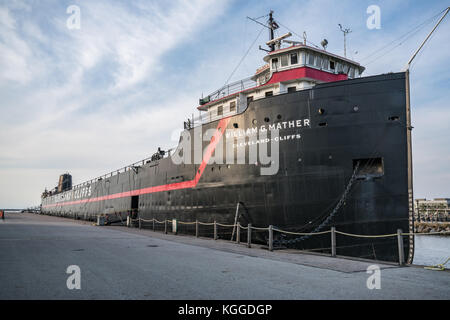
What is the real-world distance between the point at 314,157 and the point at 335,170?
2.75ft

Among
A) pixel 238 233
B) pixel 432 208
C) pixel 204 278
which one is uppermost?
pixel 204 278

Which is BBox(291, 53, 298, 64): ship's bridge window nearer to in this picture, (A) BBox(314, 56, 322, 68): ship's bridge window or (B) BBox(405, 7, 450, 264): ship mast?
(A) BBox(314, 56, 322, 68): ship's bridge window

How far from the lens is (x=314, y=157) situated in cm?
1109

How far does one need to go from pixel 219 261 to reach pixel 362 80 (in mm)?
7451

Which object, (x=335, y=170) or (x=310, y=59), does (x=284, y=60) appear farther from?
(x=335, y=170)

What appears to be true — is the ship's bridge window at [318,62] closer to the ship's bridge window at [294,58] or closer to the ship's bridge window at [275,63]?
the ship's bridge window at [294,58]

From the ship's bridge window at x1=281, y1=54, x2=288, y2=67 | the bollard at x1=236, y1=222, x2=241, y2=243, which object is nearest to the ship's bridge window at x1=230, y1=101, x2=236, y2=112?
the ship's bridge window at x1=281, y1=54, x2=288, y2=67

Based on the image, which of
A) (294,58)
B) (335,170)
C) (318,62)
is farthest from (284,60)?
(335,170)

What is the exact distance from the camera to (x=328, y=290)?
522 cm

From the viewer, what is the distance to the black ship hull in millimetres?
9922

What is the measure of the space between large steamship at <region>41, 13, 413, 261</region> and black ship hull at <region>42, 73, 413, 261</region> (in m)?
0.03

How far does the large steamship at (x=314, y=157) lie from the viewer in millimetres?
9992

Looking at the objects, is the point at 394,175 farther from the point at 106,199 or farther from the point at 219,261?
the point at 106,199
